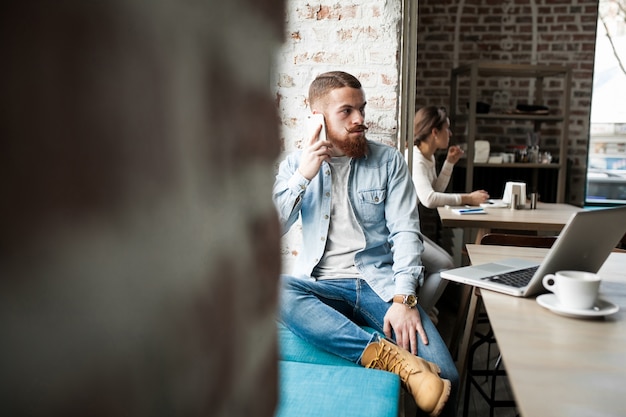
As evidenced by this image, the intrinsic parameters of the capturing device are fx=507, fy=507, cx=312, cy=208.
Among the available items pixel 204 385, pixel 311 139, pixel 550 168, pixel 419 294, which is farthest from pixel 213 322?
pixel 550 168

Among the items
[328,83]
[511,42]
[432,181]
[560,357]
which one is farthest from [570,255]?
[511,42]

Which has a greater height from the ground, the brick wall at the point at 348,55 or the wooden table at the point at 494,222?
the brick wall at the point at 348,55

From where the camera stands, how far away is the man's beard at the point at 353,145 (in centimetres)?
195

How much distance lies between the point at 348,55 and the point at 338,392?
1441 mm

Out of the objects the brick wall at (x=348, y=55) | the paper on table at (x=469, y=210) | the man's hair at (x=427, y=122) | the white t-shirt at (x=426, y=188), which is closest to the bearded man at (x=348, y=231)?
the brick wall at (x=348, y=55)

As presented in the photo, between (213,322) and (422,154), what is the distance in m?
3.18

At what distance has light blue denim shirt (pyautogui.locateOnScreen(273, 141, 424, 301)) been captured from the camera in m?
1.88

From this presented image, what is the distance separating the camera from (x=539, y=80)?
4.65 meters

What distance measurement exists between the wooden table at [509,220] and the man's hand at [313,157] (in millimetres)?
928

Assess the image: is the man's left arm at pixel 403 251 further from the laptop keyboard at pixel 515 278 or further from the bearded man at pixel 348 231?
the laptop keyboard at pixel 515 278

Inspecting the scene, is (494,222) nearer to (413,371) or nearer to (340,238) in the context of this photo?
(340,238)

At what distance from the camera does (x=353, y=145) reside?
6.42 feet

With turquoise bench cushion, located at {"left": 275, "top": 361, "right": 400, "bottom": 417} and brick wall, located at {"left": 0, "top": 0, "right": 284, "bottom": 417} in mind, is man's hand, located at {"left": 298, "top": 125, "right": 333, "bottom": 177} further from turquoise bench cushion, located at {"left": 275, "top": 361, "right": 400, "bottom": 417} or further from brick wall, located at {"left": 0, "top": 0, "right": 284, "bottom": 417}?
brick wall, located at {"left": 0, "top": 0, "right": 284, "bottom": 417}

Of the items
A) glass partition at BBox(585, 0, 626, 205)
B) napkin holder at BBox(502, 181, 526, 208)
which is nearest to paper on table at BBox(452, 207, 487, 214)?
napkin holder at BBox(502, 181, 526, 208)
